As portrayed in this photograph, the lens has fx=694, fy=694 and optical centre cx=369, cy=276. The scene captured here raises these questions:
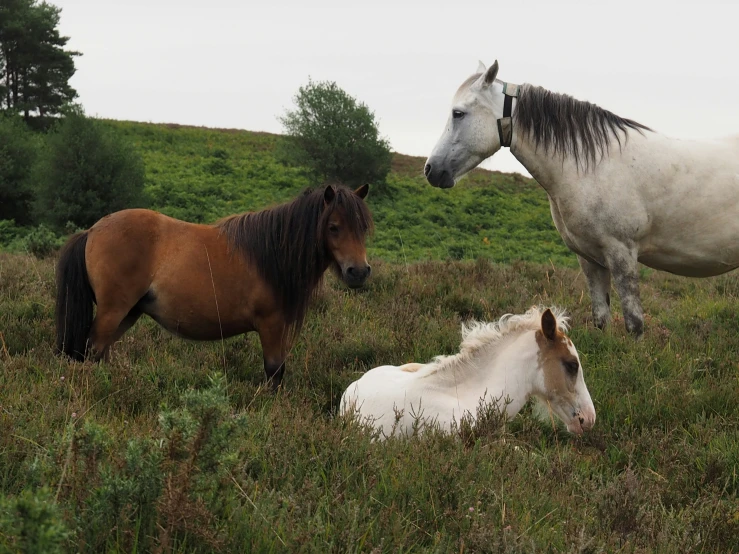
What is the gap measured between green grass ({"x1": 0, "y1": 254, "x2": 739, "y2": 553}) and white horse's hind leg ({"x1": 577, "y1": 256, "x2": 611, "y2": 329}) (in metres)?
0.21

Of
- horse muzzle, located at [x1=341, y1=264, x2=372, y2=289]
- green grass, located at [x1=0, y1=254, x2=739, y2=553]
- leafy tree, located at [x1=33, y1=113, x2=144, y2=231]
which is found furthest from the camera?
leafy tree, located at [x1=33, y1=113, x2=144, y2=231]

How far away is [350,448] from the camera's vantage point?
11.5 ft

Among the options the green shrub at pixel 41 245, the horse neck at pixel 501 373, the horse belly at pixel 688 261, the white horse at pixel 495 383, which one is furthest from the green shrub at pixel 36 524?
the green shrub at pixel 41 245

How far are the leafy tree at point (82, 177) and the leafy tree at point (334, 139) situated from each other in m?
13.5

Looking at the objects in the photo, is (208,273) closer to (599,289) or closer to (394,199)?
(599,289)

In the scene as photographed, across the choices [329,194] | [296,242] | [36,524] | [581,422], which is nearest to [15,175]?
[296,242]

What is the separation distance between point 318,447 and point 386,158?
119ft

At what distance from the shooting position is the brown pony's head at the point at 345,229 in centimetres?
532

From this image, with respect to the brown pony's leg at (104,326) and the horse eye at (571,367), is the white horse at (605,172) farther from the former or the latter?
the brown pony's leg at (104,326)

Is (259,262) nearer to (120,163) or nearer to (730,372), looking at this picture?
(730,372)

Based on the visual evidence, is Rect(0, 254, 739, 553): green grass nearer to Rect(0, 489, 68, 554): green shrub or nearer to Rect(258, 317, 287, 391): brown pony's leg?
Rect(0, 489, 68, 554): green shrub

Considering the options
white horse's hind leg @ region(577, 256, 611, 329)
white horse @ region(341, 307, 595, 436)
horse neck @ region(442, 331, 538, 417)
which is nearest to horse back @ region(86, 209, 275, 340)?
white horse @ region(341, 307, 595, 436)

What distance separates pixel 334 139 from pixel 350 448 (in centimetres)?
3621

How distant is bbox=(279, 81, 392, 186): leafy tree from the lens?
38062mm
